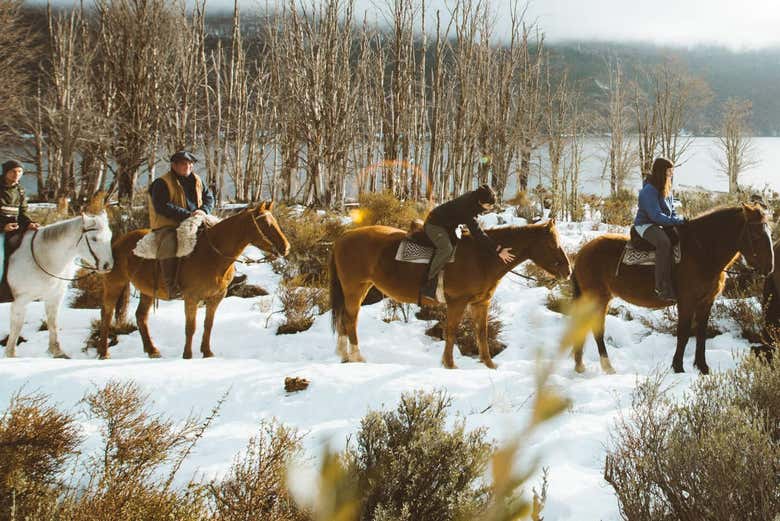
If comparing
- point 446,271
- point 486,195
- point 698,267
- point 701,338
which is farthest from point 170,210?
point 701,338

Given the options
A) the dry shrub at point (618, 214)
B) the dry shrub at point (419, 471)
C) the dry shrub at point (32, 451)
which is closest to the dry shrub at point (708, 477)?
the dry shrub at point (419, 471)

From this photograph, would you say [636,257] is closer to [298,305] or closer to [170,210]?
[298,305]

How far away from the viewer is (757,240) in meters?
5.57

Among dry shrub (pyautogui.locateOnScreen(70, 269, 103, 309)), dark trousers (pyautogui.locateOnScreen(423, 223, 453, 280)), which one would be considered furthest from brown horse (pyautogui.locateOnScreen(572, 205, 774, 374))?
dry shrub (pyautogui.locateOnScreen(70, 269, 103, 309))

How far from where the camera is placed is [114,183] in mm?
19516

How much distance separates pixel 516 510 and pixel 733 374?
11.2 feet

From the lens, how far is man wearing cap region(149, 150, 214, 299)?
6273 mm

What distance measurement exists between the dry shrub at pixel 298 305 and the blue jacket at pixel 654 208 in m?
4.89

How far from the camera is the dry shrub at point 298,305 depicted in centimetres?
805

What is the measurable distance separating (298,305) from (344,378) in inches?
134

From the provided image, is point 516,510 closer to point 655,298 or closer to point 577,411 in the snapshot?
point 577,411

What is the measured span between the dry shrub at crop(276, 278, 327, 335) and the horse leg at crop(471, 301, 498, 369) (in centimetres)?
293

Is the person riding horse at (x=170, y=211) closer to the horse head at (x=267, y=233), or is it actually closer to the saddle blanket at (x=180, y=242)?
the saddle blanket at (x=180, y=242)

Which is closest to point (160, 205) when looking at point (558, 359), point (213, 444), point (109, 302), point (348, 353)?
point (109, 302)
